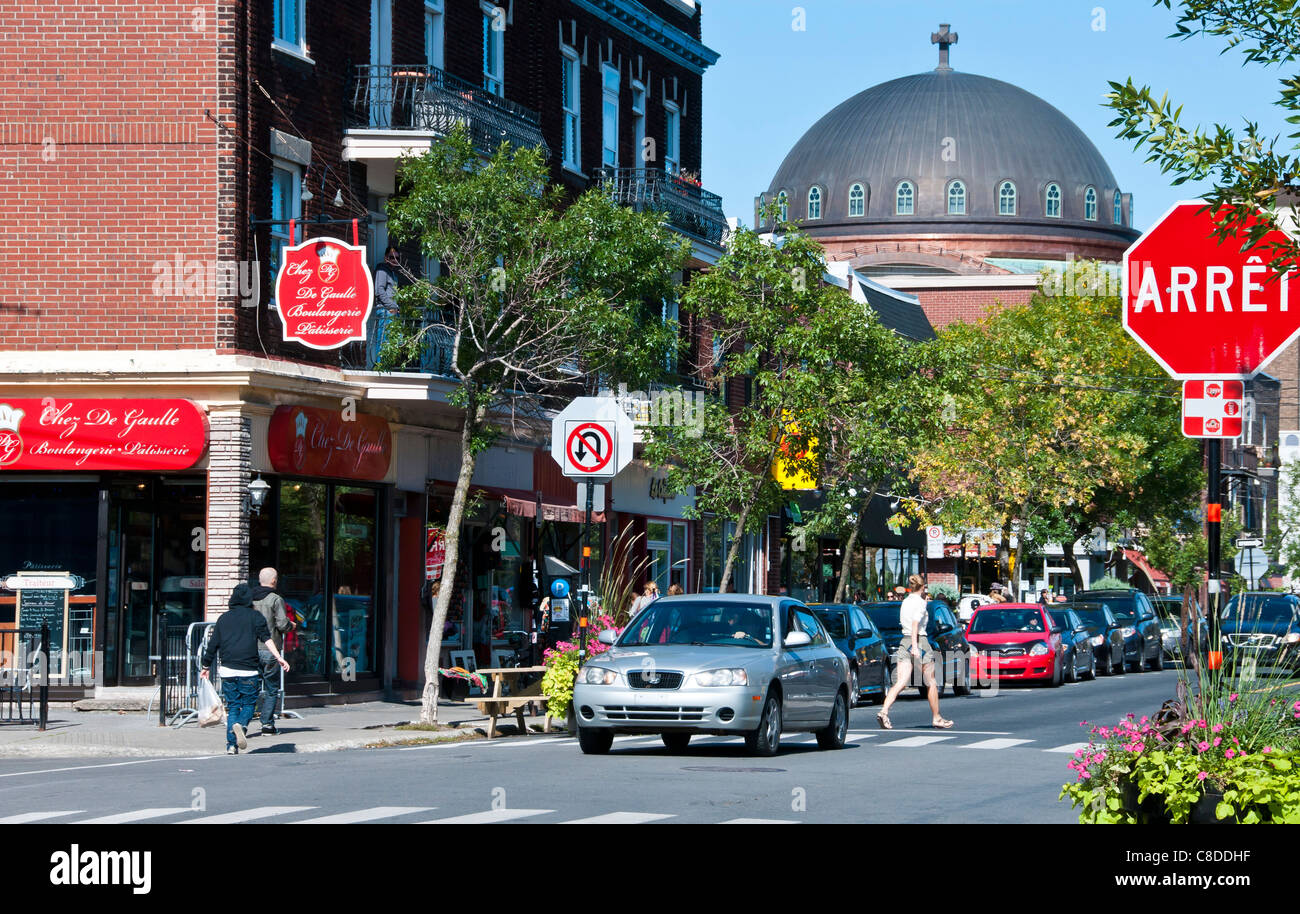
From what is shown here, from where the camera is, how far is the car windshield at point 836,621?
29142 millimetres

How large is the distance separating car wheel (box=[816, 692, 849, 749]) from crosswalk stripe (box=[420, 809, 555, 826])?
716 centimetres

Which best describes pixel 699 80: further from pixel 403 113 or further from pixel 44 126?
pixel 44 126

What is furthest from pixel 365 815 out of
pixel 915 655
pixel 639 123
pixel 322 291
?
pixel 639 123

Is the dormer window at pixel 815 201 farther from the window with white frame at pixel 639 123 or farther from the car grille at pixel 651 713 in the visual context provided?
the car grille at pixel 651 713

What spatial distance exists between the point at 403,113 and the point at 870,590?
33.3m

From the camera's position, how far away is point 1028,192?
349ft

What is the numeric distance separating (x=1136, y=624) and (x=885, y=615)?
1345cm

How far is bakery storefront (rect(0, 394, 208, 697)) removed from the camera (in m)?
24.1

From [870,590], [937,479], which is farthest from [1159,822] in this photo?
[870,590]

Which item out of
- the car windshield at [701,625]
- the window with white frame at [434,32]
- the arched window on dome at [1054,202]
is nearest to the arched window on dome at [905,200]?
the arched window on dome at [1054,202]

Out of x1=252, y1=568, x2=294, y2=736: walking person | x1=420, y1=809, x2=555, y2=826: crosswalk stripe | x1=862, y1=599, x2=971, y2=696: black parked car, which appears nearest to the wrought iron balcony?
x1=862, y1=599, x2=971, y2=696: black parked car

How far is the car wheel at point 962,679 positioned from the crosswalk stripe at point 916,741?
1156cm

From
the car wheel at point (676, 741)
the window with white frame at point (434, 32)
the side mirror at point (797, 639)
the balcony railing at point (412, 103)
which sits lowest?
the car wheel at point (676, 741)
